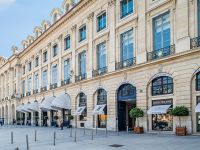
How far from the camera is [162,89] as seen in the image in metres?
23.1

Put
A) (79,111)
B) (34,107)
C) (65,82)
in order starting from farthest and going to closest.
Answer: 1. (34,107)
2. (65,82)
3. (79,111)

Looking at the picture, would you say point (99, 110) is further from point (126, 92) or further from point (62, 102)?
point (62, 102)

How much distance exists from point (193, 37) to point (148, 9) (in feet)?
18.1

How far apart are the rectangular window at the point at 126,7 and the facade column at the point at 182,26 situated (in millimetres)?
6109

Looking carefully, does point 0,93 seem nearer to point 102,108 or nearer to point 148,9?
point 102,108

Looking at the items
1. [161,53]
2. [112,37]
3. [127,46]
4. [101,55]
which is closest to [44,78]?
[101,55]

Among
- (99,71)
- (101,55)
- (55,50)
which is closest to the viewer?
(99,71)

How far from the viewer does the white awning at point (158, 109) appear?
21719 millimetres

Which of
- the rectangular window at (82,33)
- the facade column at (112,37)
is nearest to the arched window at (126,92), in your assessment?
the facade column at (112,37)

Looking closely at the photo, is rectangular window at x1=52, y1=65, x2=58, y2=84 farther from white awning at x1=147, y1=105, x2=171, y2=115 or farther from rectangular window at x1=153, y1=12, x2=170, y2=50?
white awning at x1=147, y1=105, x2=171, y2=115

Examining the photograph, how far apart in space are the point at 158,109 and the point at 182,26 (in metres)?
6.38

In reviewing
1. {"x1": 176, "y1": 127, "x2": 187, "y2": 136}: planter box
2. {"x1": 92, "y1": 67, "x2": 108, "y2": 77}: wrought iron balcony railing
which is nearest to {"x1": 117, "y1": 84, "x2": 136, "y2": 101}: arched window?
{"x1": 92, "y1": 67, "x2": 108, "y2": 77}: wrought iron balcony railing

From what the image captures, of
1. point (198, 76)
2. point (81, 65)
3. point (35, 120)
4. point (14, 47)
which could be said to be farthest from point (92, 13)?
point (14, 47)

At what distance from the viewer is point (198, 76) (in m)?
20.2
